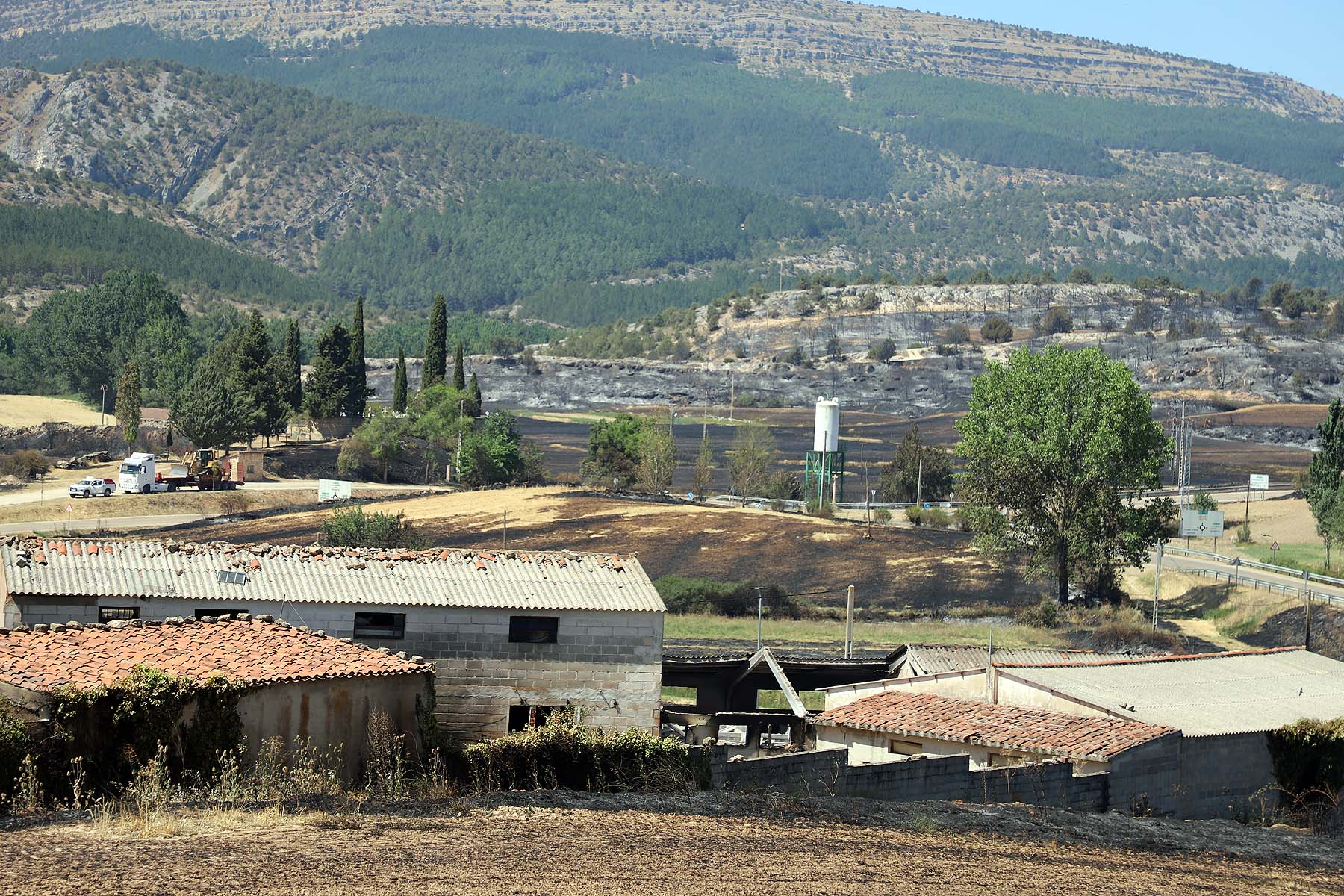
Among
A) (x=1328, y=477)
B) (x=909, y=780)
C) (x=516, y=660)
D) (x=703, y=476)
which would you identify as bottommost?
(x=703, y=476)

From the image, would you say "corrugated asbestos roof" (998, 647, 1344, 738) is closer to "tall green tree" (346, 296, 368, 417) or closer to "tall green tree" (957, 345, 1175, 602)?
"tall green tree" (957, 345, 1175, 602)

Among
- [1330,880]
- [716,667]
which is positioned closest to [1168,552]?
[716,667]

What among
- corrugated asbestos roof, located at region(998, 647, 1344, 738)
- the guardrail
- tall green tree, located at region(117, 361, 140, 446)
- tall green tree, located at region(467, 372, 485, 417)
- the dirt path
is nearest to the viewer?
the dirt path

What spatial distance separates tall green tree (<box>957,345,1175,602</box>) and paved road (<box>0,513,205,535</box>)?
3918 cm

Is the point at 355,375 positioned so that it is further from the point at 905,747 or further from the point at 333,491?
the point at 905,747

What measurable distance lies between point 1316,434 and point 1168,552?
8924 cm

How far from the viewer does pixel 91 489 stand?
9088cm

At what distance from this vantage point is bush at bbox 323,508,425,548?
65312mm

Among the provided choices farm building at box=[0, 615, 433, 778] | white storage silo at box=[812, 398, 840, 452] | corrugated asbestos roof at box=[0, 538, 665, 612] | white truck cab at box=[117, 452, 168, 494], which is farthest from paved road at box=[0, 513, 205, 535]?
farm building at box=[0, 615, 433, 778]

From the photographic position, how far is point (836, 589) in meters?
68.2

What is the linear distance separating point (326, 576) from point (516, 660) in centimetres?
385

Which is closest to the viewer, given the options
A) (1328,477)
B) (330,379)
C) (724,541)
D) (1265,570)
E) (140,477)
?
(1265,570)

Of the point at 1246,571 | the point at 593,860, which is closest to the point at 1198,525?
the point at 1246,571

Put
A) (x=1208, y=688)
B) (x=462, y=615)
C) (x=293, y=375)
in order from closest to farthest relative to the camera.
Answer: (x=462, y=615) → (x=1208, y=688) → (x=293, y=375)
